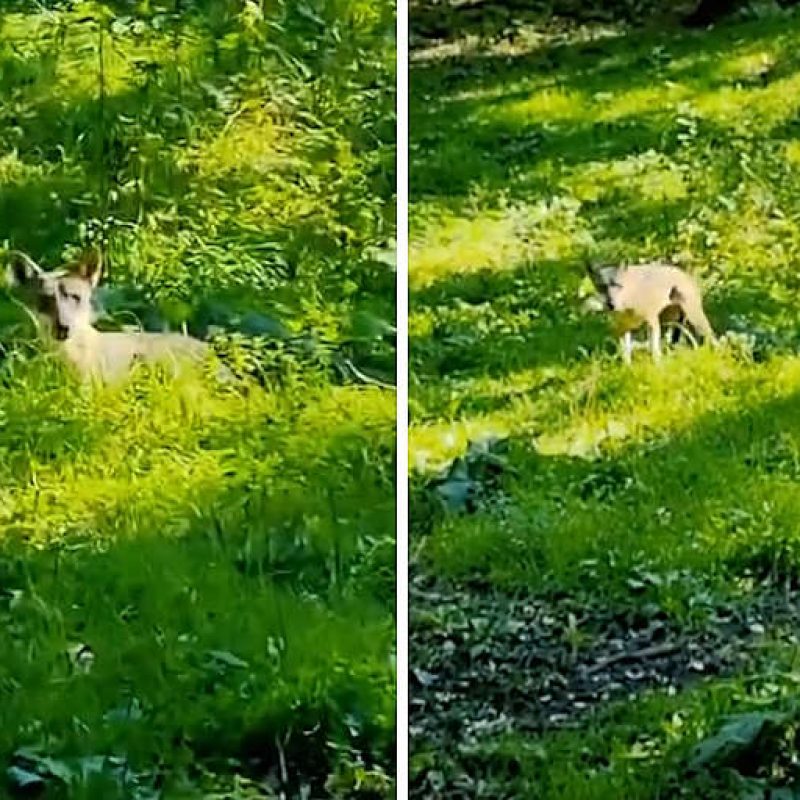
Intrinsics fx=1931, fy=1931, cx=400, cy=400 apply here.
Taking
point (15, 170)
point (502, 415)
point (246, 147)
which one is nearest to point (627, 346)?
point (502, 415)

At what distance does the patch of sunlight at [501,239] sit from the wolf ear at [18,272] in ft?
1.51

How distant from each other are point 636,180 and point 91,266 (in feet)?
2.23

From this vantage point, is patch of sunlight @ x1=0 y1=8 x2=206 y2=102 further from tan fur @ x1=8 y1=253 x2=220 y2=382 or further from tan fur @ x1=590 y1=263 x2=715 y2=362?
tan fur @ x1=590 y1=263 x2=715 y2=362

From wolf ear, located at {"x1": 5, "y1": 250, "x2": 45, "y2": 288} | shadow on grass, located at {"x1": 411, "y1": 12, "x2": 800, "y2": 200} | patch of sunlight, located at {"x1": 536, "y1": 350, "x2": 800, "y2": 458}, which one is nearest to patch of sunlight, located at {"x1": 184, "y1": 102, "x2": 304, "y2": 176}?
shadow on grass, located at {"x1": 411, "y1": 12, "x2": 800, "y2": 200}

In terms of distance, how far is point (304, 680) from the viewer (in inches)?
90.5

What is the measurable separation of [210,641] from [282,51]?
0.73 metres

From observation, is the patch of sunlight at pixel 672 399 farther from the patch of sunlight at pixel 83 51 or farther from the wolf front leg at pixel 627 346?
the patch of sunlight at pixel 83 51

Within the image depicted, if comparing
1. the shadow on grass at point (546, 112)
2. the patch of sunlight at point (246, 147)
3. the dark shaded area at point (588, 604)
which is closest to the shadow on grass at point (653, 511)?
the dark shaded area at point (588, 604)

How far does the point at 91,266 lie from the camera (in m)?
2.33

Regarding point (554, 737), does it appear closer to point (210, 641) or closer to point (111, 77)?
point (210, 641)

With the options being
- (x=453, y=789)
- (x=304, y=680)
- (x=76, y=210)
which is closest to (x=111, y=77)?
(x=76, y=210)

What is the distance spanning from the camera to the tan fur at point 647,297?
2.36 meters

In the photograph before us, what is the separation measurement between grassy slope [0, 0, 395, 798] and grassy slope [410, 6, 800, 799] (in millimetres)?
75

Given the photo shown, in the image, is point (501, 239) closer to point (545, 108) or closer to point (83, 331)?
point (545, 108)
